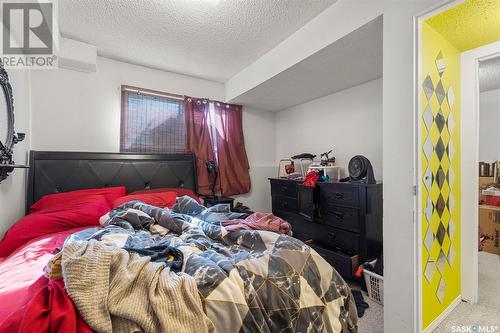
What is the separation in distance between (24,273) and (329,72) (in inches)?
104

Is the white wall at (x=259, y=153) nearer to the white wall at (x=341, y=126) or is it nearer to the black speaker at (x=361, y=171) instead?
the white wall at (x=341, y=126)

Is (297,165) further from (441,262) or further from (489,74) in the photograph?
(489,74)

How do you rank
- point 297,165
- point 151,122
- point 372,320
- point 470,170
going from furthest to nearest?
point 297,165, point 151,122, point 470,170, point 372,320

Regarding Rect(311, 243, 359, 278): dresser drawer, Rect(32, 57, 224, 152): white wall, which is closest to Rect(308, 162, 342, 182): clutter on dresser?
Rect(311, 243, 359, 278): dresser drawer

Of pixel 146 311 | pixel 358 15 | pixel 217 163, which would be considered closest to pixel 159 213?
pixel 146 311

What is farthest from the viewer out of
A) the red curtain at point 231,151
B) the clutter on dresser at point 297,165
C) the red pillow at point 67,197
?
the red curtain at point 231,151

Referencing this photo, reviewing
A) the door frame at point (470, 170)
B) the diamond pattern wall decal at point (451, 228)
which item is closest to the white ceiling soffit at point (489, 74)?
the door frame at point (470, 170)

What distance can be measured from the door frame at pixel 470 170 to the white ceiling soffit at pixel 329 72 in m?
0.66

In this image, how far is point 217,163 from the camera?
3.17 metres

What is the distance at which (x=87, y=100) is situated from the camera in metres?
2.43

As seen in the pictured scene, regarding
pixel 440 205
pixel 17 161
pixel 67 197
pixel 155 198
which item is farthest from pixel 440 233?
pixel 17 161

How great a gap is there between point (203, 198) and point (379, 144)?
2.23 metres

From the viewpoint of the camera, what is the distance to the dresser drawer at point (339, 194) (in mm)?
2127

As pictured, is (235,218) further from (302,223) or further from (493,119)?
(493,119)
